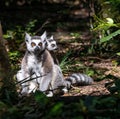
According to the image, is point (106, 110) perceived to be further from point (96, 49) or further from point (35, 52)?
point (96, 49)

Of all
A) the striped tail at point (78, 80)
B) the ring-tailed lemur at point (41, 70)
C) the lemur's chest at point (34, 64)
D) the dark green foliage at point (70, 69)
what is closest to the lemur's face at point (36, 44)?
the ring-tailed lemur at point (41, 70)

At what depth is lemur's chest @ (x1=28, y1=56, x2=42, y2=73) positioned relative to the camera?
7.91 meters

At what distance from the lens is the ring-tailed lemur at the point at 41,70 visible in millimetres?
7879

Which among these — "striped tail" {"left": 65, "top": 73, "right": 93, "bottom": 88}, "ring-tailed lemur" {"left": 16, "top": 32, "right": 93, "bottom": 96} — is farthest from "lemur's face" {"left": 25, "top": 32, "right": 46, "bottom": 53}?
"striped tail" {"left": 65, "top": 73, "right": 93, "bottom": 88}

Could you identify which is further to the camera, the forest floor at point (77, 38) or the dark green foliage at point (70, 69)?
the forest floor at point (77, 38)

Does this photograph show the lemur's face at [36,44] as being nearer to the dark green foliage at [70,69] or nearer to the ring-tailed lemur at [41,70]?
the ring-tailed lemur at [41,70]

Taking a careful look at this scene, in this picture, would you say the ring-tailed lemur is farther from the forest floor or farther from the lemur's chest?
the forest floor

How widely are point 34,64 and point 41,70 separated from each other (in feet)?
0.56

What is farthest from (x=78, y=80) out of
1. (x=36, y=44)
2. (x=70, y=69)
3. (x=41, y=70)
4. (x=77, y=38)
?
(x=77, y=38)

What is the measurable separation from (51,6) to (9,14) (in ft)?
8.19

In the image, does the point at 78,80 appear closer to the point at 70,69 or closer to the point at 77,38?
the point at 70,69

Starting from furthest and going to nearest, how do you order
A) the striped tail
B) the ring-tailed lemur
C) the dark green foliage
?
the striped tail < the ring-tailed lemur < the dark green foliage

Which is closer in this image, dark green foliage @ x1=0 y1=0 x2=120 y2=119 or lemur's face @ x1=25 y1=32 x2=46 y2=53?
dark green foliage @ x1=0 y1=0 x2=120 y2=119

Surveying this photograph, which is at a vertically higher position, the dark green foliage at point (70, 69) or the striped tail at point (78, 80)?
the dark green foliage at point (70, 69)
